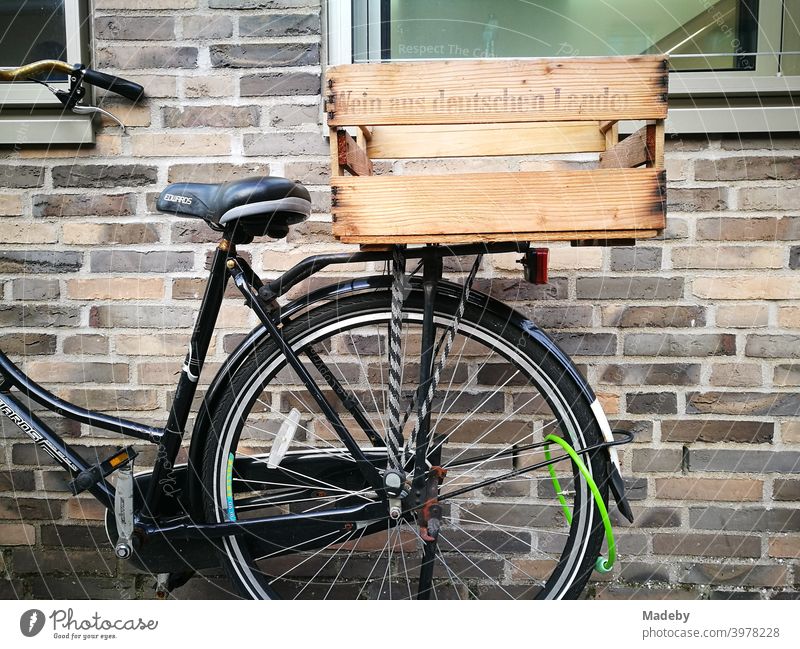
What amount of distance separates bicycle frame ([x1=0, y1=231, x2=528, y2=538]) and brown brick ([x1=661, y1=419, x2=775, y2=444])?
69 centimetres

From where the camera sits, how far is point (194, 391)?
1.56m

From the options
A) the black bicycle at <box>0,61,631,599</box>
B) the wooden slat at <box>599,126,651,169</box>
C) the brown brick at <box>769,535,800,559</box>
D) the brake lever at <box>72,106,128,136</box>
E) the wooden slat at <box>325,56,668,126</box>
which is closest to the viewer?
the wooden slat at <box>325,56,668,126</box>

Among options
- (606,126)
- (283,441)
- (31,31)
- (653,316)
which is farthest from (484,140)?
(31,31)

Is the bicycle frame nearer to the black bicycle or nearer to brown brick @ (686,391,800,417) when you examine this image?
the black bicycle

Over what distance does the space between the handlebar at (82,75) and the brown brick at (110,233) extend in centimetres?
30

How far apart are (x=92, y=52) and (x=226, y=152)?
41 centimetres

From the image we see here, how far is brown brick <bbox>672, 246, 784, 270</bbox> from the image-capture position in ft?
5.85

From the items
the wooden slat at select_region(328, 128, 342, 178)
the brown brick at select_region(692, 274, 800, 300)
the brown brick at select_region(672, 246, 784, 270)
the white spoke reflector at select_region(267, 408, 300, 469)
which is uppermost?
the wooden slat at select_region(328, 128, 342, 178)

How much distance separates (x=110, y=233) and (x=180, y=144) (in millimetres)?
273

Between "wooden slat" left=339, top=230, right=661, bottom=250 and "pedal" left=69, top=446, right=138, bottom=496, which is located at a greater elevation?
"wooden slat" left=339, top=230, right=661, bottom=250

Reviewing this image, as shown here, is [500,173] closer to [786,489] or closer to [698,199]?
[698,199]

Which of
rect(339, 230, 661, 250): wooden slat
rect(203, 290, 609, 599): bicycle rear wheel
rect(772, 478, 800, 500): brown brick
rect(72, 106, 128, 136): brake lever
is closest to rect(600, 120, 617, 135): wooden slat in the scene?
rect(339, 230, 661, 250): wooden slat
